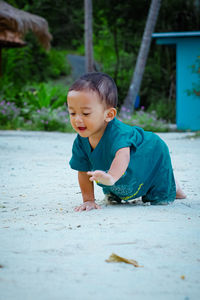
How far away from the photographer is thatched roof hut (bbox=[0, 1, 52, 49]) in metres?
12.1

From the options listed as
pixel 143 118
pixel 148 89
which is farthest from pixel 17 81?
pixel 143 118

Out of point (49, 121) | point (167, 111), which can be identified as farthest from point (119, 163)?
point (167, 111)

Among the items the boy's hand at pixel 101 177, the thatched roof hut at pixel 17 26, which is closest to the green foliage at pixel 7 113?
the thatched roof hut at pixel 17 26

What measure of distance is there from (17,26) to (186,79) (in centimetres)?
511

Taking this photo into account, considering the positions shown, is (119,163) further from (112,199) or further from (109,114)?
(112,199)

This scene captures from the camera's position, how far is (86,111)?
9.22 ft

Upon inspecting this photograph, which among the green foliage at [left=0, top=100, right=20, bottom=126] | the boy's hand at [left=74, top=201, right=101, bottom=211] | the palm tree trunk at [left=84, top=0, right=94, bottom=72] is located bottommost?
the green foliage at [left=0, top=100, right=20, bottom=126]

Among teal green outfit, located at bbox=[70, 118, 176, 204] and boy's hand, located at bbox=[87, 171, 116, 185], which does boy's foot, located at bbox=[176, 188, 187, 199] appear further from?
boy's hand, located at bbox=[87, 171, 116, 185]

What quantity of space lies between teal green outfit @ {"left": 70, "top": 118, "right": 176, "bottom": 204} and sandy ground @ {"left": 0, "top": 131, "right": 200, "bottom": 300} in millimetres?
155

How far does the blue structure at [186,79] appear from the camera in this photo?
41.6 feet

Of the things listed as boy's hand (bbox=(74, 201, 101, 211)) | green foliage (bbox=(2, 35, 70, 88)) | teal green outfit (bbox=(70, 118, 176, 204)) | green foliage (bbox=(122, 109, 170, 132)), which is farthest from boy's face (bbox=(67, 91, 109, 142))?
green foliage (bbox=(2, 35, 70, 88))

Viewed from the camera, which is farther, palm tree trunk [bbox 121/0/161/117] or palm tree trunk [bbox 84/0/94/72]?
palm tree trunk [bbox 84/0/94/72]

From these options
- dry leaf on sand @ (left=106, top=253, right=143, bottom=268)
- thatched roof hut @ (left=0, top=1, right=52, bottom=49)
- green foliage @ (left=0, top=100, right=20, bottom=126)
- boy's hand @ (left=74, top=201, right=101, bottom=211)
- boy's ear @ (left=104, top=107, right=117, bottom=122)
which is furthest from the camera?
thatched roof hut @ (left=0, top=1, right=52, bottom=49)

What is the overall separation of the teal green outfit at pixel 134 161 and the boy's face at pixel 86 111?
0.14 m
